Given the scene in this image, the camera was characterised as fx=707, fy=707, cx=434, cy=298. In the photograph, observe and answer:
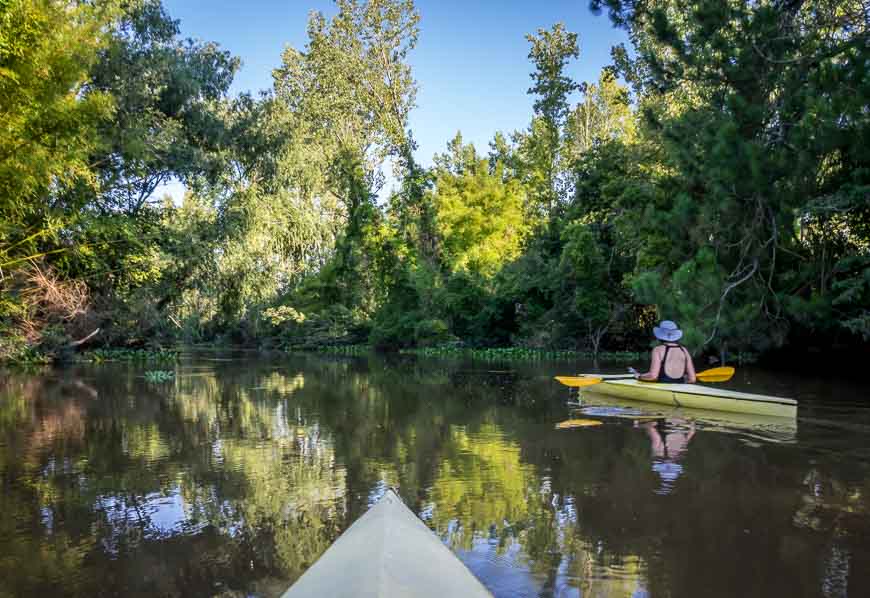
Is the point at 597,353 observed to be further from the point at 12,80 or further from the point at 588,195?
the point at 12,80

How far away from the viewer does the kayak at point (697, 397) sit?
9.68m

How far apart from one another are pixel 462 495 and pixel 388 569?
3.16 m

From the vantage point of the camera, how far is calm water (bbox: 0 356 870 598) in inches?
165

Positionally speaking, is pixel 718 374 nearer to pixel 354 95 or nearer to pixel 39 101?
pixel 39 101

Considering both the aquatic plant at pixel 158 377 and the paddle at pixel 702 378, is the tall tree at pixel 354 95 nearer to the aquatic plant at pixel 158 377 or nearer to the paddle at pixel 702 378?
the aquatic plant at pixel 158 377

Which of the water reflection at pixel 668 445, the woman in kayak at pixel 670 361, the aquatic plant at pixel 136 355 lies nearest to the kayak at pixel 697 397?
the woman in kayak at pixel 670 361

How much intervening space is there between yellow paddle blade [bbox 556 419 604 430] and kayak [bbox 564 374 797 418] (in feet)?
5.48

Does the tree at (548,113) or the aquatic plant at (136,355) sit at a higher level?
the tree at (548,113)

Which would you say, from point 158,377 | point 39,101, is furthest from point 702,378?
point 158,377

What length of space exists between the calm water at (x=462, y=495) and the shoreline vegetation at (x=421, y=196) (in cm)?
396

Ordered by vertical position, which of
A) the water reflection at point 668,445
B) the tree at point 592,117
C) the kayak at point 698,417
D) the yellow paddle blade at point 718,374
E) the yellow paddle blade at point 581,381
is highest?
the tree at point 592,117

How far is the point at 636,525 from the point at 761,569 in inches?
39.3

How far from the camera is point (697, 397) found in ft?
34.5

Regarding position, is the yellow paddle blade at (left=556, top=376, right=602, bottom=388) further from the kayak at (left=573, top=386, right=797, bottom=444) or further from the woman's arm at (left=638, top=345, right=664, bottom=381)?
the woman's arm at (left=638, top=345, right=664, bottom=381)
